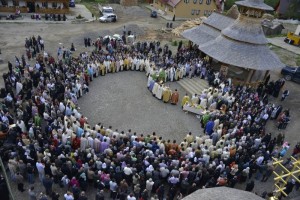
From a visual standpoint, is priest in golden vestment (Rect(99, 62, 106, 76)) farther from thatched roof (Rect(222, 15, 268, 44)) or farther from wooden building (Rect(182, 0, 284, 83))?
thatched roof (Rect(222, 15, 268, 44))

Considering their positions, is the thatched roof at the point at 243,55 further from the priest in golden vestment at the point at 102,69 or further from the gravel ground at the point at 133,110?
the priest in golden vestment at the point at 102,69

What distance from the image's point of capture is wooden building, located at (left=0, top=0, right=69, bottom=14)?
34750mm

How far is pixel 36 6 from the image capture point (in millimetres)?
36188

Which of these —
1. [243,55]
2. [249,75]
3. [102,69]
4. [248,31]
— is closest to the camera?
[243,55]

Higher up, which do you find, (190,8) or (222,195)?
(190,8)

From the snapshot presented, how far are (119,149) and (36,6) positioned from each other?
3060 cm

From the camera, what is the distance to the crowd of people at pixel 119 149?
1138cm

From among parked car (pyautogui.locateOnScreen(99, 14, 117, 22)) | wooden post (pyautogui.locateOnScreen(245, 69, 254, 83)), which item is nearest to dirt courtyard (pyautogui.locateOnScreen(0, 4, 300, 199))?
parked car (pyautogui.locateOnScreen(99, 14, 117, 22))

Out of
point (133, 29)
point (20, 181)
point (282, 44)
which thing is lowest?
point (20, 181)

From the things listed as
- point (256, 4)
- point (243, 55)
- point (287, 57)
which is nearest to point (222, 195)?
point (243, 55)

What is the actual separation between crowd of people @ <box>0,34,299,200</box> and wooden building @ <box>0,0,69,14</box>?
21.0 m

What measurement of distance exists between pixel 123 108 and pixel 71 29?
723 inches

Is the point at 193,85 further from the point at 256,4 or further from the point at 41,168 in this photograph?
the point at 41,168

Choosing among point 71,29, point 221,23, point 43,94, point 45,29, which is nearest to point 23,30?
point 45,29
